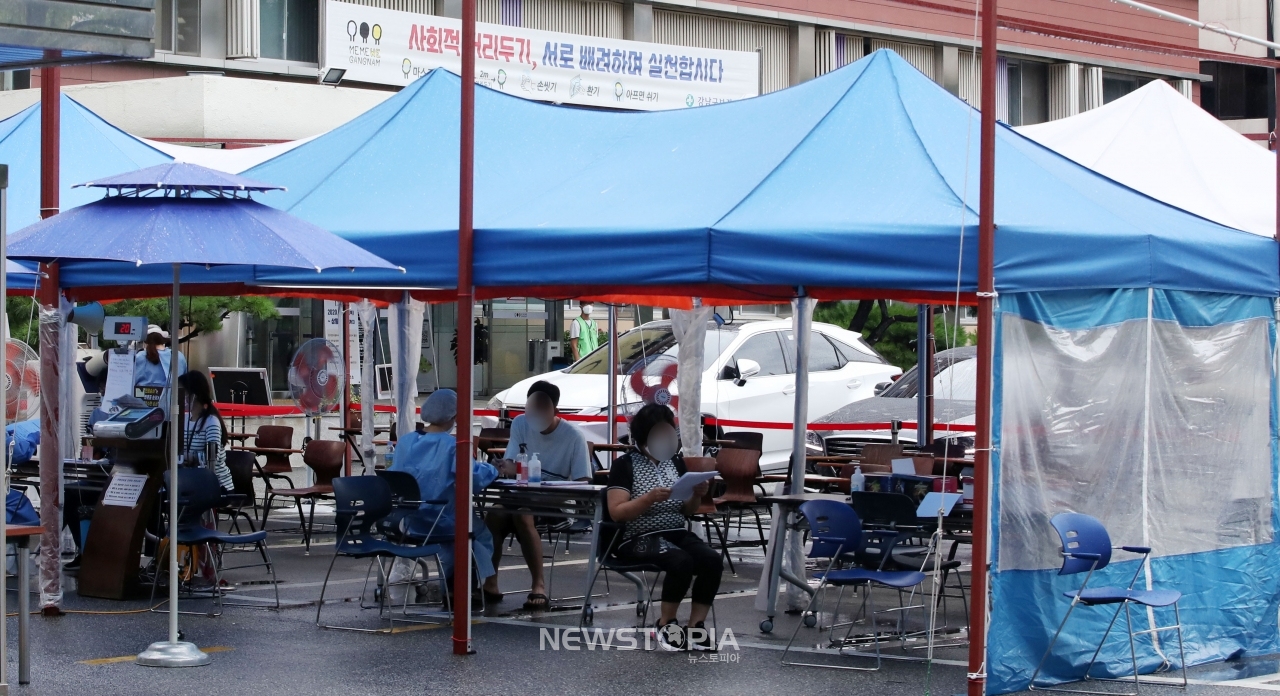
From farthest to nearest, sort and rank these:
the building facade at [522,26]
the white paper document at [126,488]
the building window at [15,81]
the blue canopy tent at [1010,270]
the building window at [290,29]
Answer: the building window at [290,29]
the building window at [15,81]
the building facade at [522,26]
the white paper document at [126,488]
the blue canopy tent at [1010,270]

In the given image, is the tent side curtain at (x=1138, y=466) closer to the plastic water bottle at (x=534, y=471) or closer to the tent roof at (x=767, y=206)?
the tent roof at (x=767, y=206)

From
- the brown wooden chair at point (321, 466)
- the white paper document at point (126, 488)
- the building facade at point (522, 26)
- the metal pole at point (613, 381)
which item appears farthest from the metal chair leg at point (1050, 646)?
the building facade at point (522, 26)

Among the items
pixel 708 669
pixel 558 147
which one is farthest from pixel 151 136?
pixel 708 669

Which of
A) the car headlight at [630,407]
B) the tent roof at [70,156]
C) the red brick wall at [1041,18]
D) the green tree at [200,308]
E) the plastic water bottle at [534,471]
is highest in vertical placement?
the red brick wall at [1041,18]

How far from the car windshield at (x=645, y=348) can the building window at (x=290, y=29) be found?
12804 mm

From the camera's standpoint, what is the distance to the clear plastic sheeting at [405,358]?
11891 millimetres

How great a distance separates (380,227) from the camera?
1010 cm

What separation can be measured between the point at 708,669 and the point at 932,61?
1241 inches

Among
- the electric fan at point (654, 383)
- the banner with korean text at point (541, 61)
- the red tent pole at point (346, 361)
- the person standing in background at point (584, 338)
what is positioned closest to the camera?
the electric fan at point (654, 383)

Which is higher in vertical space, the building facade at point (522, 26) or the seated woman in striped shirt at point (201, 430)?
the building facade at point (522, 26)

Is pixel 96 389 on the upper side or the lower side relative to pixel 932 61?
lower

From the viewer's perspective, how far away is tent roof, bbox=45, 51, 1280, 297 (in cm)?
845

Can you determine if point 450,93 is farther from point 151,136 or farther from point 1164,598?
point 151,136

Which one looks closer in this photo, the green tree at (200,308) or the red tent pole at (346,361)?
the red tent pole at (346,361)
